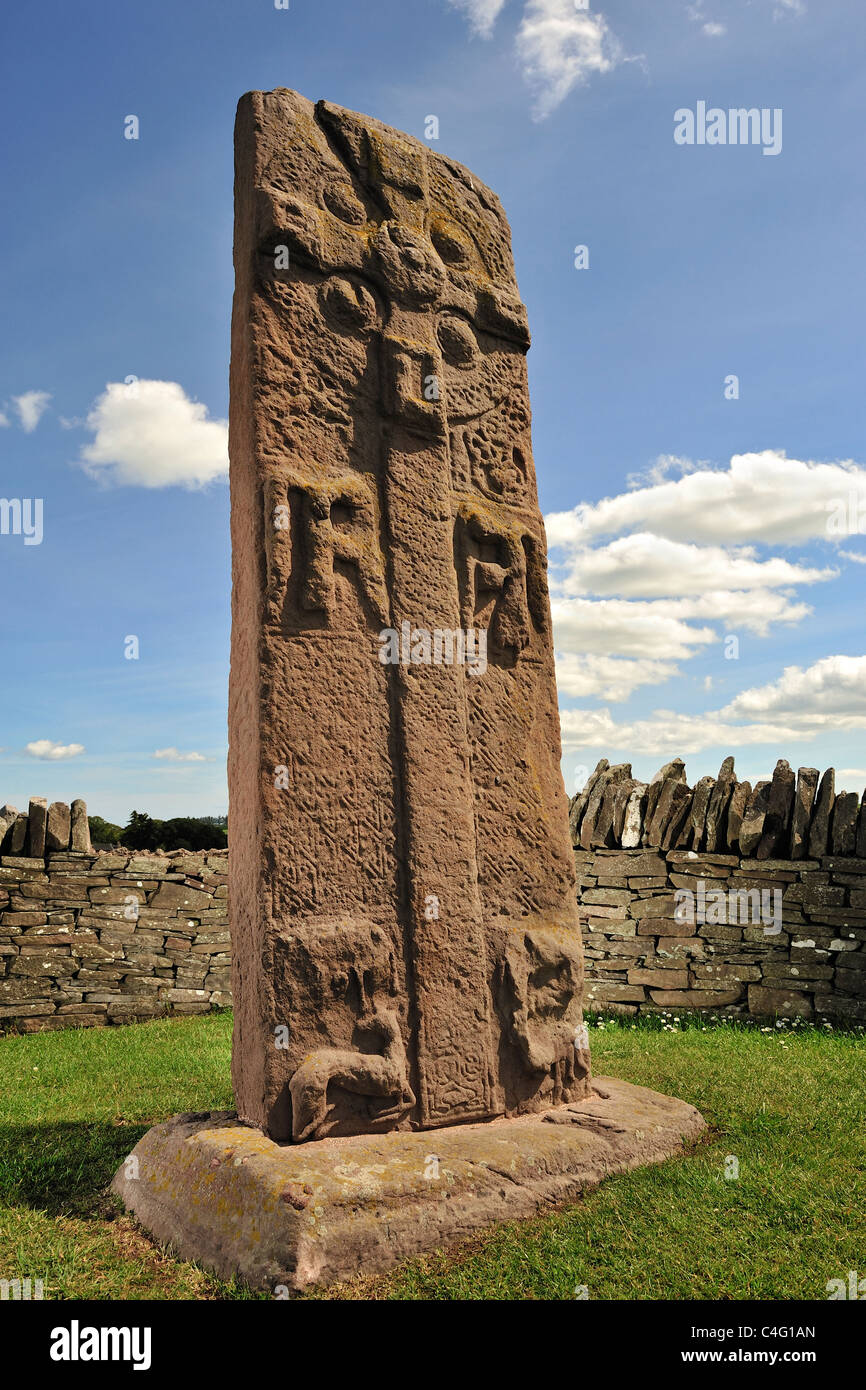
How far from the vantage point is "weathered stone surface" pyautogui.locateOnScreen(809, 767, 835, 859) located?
23.2 ft

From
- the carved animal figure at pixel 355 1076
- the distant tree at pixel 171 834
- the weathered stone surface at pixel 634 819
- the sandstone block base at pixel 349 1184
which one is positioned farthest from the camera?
the distant tree at pixel 171 834

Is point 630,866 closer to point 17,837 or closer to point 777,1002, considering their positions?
point 777,1002

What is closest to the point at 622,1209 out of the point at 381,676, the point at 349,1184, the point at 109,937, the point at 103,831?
the point at 349,1184

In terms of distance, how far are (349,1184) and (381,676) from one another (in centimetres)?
177

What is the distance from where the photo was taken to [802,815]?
717 centimetres

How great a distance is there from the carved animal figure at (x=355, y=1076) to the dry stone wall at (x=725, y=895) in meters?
4.37

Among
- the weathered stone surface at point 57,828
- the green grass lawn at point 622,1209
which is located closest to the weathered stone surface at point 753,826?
the green grass lawn at point 622,1209

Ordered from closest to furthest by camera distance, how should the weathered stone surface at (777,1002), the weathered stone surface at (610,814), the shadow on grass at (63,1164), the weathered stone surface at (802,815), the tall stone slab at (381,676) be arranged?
1. the tall stone slab at (381,676)
2. the shadow on grass at (63,1164)
3. the weathered stone surface at (777,1002)
4. the weathered stone surface at (802,815)
5. the weathered stone surface at (610,814)

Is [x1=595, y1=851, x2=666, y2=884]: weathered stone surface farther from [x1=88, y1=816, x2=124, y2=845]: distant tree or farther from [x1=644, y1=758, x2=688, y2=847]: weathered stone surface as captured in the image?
[x1=88, y1=816, x2=124, y2=845]: distant tree

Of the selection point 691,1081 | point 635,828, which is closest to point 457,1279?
point 691,1081

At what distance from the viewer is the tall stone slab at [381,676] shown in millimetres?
3439

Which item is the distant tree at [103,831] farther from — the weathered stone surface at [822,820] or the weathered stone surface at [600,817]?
the weathered stone surface at [822,820]

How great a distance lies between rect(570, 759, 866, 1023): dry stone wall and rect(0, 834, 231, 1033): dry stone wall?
344 cm
